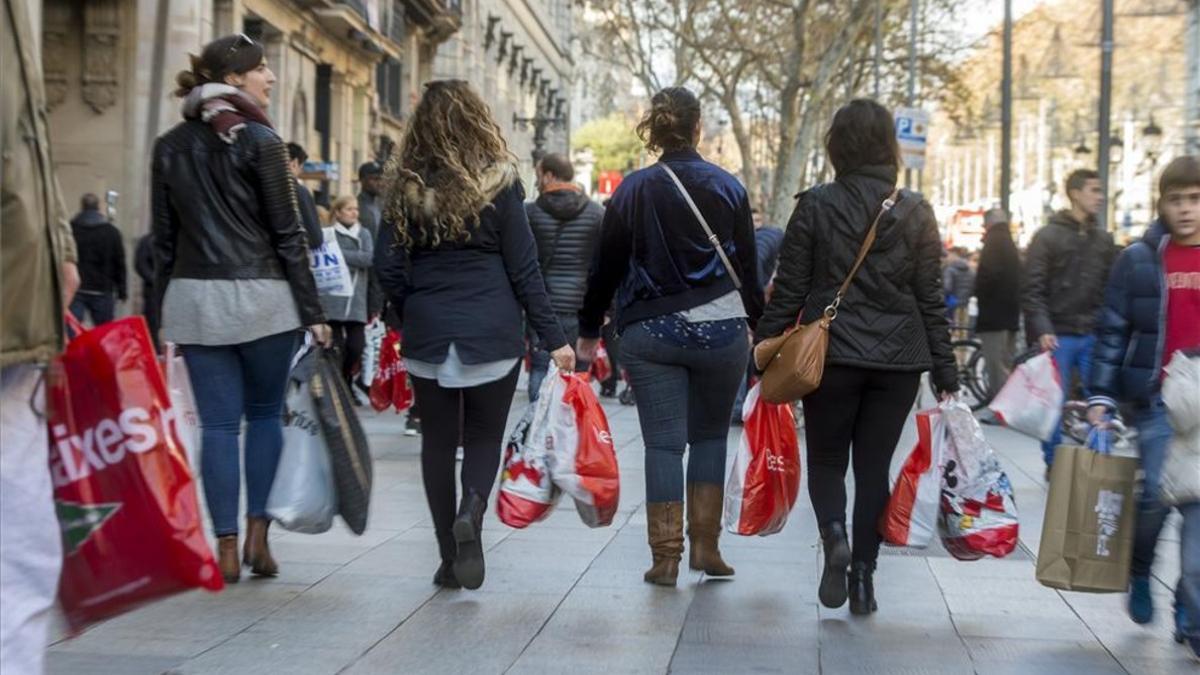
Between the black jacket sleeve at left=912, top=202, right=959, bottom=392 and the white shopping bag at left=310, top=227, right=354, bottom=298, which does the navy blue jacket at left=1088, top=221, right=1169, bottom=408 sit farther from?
the white shopping bag at left=310, top=227, right=354, bottom=298

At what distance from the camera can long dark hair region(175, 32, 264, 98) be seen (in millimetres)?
6344

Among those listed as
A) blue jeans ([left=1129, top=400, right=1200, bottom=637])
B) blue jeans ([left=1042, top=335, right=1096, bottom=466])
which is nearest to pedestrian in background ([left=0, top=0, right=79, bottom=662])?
blue jeans ([left=1129, top=400, right=1200, bottom=637])

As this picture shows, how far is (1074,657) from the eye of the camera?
5.66 meters

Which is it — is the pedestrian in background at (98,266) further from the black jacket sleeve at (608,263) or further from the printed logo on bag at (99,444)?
the printed logo on bag at (99,444)

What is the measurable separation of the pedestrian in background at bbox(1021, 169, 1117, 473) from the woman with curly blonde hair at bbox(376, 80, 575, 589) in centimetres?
480

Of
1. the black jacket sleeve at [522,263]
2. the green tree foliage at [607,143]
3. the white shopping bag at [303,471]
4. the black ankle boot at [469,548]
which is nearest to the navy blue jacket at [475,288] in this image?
the black jacket sleeve at [522,263]

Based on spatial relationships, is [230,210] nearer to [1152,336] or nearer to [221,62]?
[221,62]

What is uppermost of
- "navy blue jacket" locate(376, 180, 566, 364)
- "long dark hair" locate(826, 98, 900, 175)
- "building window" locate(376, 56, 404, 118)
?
"building window" locate(376, 56, 404, 118)

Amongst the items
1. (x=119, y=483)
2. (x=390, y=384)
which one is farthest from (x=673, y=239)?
(x=390, y=384)

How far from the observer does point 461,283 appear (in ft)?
20.9

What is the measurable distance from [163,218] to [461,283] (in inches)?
41.5

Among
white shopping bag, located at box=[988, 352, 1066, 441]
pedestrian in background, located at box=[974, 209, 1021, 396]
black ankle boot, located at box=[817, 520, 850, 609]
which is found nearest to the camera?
black ankle boot, located at box=[817, 520, 850, 609]

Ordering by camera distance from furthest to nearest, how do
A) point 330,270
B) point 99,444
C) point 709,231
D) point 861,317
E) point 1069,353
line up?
1. point 1069,353
2. point 330,270
3. point 709,231
4. point 861,317
5. point 99,444

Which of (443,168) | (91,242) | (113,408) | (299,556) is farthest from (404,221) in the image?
(91,242)
